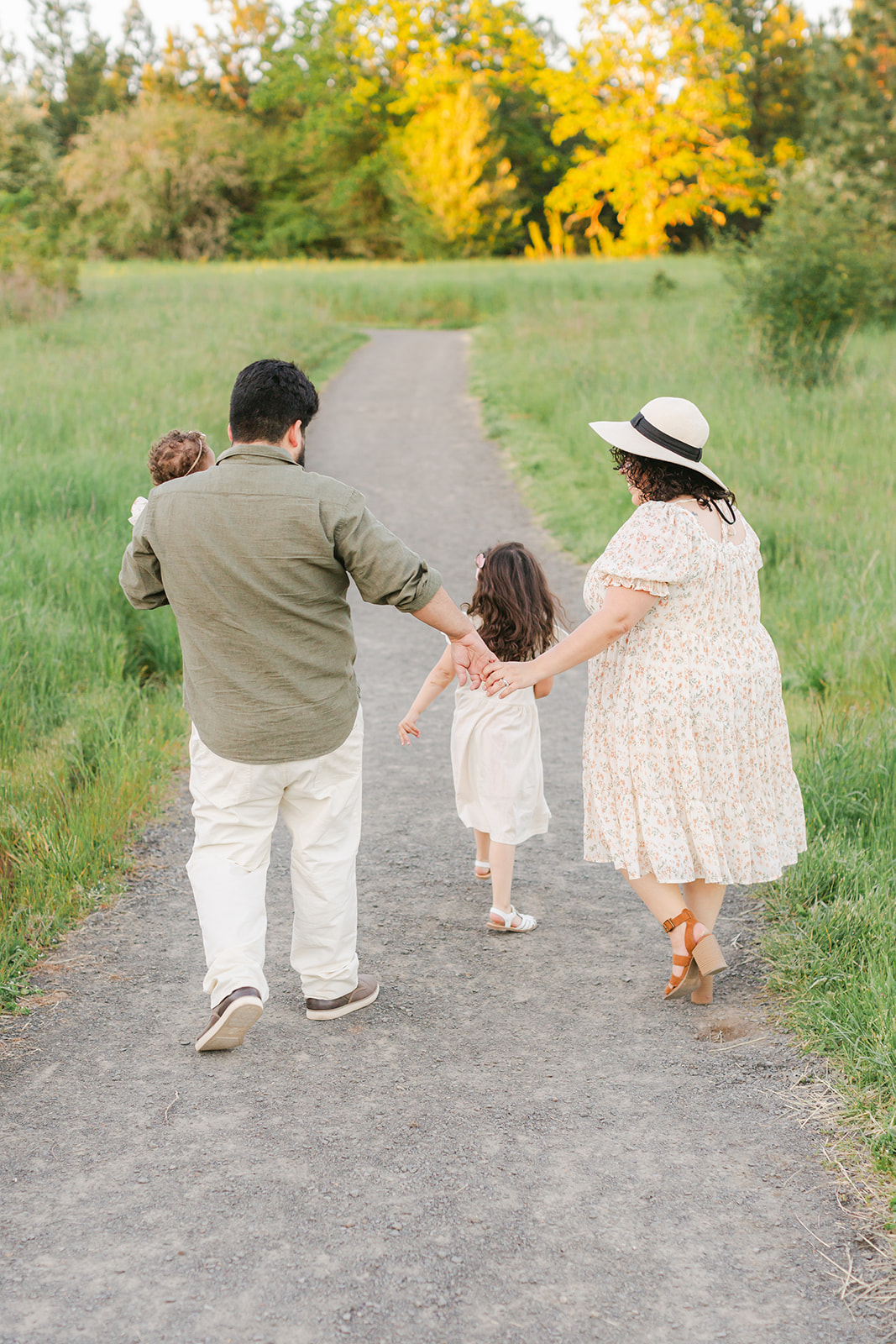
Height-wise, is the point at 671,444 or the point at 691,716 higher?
the point at 671,444

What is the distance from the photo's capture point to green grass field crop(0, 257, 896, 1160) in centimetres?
406

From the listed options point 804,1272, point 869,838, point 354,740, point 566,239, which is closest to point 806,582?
point 869,838

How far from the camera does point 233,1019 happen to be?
10.6ft

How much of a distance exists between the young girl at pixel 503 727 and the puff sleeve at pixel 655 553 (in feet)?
2.18

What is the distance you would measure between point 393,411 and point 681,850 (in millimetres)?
13521

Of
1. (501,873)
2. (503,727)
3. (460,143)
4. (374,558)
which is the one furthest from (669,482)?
(460,143)

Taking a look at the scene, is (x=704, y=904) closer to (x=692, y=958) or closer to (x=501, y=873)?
(x=692, y=958)

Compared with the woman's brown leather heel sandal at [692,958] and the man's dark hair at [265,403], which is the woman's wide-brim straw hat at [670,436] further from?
the woman's brown leather heel sandal at [692,958]

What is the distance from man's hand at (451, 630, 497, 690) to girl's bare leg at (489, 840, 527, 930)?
0.63 meters

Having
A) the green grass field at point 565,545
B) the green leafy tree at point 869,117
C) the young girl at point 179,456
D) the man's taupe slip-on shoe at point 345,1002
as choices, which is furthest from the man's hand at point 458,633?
the green leafy tree at point 869,117

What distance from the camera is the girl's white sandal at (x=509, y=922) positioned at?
4.16 meters

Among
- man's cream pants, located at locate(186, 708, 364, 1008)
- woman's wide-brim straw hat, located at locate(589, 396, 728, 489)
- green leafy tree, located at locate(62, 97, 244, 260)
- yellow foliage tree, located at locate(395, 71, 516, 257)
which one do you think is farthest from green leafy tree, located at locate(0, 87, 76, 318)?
woman's wide-brim straw hat, located at locate(589, 396, 728, 489)

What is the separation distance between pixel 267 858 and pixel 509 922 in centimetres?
110

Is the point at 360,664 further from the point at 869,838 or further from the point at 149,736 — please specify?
the point at 869,838
